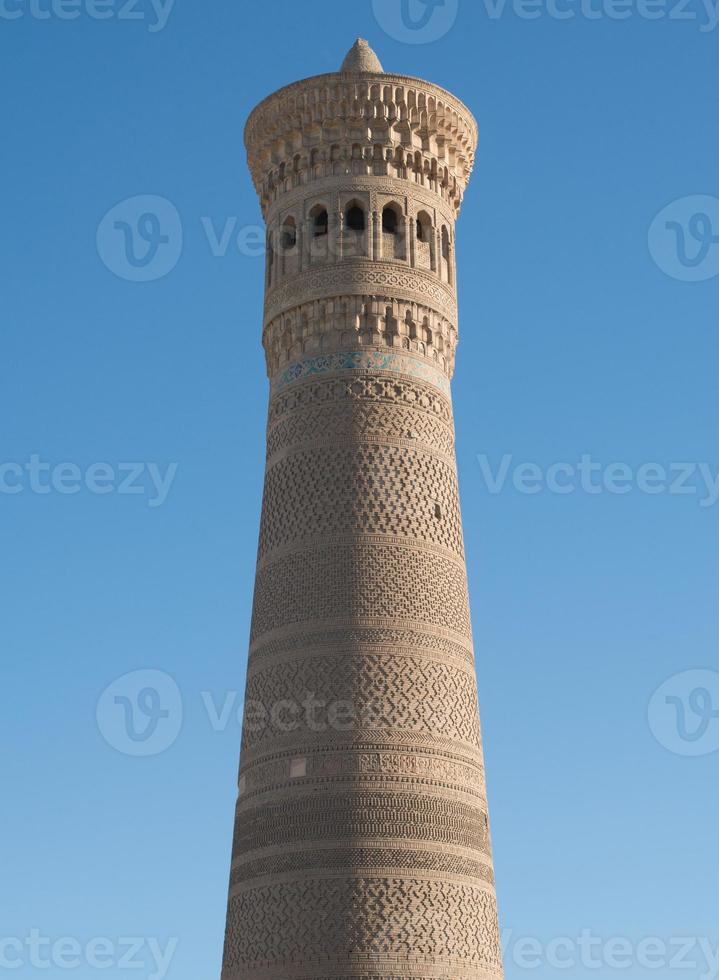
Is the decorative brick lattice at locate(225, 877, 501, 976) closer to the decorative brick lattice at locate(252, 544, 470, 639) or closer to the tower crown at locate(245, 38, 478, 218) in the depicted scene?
the decorative brick lattice at locate(252, 544, 470, 639)

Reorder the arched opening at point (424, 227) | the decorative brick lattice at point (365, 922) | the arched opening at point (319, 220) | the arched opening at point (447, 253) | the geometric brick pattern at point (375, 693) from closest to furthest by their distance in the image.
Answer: the decorative brick lattice at point (365, 922)
the geometric brick pattern at point (375, 693)
the arched opening at point (319, 220)
the arched opening at point (424, 227)
the arched opening at point (447, 253)

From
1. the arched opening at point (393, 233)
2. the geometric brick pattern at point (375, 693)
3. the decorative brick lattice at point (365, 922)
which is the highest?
the arched opening at point (393, 233)

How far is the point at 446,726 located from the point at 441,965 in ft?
6.52

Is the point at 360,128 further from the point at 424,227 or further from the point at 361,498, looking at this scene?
the point at 361,498

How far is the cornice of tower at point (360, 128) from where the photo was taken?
15.8m

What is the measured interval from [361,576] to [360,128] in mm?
4463

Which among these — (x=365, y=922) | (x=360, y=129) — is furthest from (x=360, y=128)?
(x=365, y=922)

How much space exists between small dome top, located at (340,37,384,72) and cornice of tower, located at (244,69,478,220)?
0.30 metres

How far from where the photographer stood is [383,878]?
1305 centimetres

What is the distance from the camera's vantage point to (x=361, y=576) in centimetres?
1420

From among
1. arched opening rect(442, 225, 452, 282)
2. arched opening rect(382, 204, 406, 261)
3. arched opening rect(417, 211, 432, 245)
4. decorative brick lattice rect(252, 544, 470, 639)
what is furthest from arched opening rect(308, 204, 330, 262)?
decorative brick lattice rect(252, 544, 470, 639)

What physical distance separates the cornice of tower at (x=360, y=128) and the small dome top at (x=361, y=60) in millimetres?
298

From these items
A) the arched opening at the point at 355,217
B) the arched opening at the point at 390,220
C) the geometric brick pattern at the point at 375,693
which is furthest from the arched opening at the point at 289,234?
the geometric brick pattern at the point at 375,693

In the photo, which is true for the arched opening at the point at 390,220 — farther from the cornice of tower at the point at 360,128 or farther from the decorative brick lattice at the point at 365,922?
the decorative brick lattice at the point at 365,922
